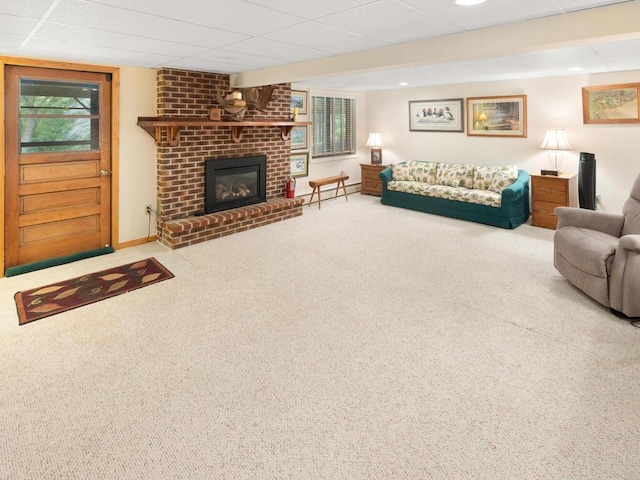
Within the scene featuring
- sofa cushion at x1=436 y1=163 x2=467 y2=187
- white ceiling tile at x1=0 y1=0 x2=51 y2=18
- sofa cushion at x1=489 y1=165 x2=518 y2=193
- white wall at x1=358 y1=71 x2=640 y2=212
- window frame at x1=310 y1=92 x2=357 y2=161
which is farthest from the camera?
window frame at x1=310 y1=92 x2=357 y2=161

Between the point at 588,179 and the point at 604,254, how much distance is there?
2.56 m

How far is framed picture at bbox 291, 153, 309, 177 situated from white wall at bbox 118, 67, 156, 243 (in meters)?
2.63

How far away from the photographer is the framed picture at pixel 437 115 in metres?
6.81

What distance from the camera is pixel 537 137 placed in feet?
19.6

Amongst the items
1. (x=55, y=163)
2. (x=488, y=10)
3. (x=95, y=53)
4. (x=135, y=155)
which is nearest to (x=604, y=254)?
(x=488, y=10)

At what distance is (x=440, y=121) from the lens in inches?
→ 280

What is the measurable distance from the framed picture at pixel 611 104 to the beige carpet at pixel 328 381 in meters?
2.93

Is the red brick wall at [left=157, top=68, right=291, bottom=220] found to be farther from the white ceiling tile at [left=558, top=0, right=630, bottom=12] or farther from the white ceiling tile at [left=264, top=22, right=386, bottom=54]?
the white ceiling tile at [left=558, top=0, right=630, bottom=12]

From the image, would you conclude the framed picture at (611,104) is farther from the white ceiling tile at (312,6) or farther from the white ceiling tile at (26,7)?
the white ceiling tile at (26,7)

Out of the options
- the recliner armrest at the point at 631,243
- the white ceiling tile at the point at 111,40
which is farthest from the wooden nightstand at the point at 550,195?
the white ceiling tile at the point at 111,40

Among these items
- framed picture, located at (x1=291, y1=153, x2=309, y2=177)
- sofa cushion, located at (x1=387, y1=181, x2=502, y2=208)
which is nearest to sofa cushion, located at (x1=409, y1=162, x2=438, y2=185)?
sofa cushion, located at (x1=387, y1=181, x2=502, y2=208)

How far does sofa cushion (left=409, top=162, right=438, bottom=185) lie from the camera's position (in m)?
6.79

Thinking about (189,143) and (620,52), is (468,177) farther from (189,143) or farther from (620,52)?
(189,143)

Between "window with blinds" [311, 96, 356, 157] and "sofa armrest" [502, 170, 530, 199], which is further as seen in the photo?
"window with blinds" [311, 96, 356, 157]
